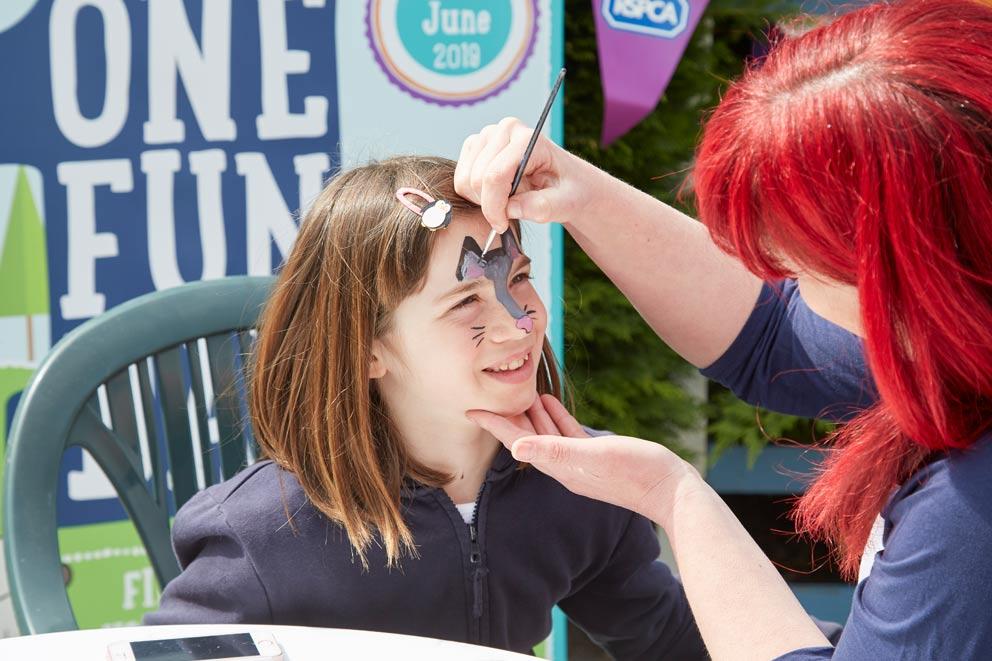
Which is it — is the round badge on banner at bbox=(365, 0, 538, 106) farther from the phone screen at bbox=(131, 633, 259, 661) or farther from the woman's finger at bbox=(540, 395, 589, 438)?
the phone screen at bbox=(131, 633, 259, 661)

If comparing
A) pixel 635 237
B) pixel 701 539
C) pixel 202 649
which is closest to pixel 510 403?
pixel 635 237

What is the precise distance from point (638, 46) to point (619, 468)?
5.67 feet

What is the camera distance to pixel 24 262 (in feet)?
7.20

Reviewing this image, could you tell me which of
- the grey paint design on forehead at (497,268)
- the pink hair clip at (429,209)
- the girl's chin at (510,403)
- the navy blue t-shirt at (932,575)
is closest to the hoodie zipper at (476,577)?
the girl's chin at (510,403)

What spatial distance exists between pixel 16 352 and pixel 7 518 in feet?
2.41

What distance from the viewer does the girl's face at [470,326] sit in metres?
1.55

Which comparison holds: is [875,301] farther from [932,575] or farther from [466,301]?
[466,301]

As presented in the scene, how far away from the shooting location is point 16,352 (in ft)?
7.25

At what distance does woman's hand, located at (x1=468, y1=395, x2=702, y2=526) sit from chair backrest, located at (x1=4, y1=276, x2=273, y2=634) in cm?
65

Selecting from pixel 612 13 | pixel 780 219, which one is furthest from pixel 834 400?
pixel 612 13

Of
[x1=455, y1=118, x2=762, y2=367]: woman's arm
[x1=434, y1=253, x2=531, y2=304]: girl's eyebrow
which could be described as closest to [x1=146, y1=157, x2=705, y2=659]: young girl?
[x1=434, y1=253, x2=531, y2=304]: girl's eyebrow

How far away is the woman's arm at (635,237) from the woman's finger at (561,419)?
181mm

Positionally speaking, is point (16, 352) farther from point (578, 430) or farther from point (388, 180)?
point (578, 430)

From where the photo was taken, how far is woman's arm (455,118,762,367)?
1.42 metres
